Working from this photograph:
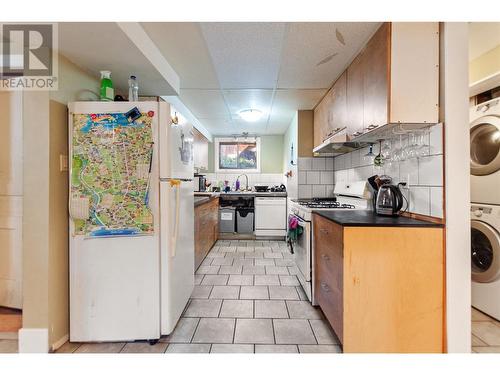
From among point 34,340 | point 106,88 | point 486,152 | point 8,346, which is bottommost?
point 8,346

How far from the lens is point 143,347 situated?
59.8 inches

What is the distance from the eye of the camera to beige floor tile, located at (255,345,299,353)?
147 cm

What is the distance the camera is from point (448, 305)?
131 centimetres

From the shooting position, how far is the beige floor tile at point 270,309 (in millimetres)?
1884

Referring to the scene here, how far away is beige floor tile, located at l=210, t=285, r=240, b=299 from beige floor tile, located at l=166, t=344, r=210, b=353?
67 centimetres

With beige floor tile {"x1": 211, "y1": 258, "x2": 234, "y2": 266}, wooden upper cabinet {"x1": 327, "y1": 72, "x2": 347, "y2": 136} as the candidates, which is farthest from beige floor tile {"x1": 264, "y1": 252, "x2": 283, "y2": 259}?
wooden upper cabinet {"x1": 327, "y1": 72, "x2": 347, "y2": 136}

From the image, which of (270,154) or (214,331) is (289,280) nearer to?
(214,331)

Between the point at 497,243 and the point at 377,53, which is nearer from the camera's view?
the point at 377,53

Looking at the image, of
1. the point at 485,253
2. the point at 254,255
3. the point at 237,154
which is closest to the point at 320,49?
the point at 485,253

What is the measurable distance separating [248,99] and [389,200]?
6.74ft

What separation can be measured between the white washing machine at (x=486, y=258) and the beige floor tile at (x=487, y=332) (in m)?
0.13

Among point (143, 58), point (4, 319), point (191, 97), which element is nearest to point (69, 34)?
point (143, 58)

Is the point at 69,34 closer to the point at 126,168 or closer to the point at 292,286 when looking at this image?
the point at 126,168

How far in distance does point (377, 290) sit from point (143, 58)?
2.14m
